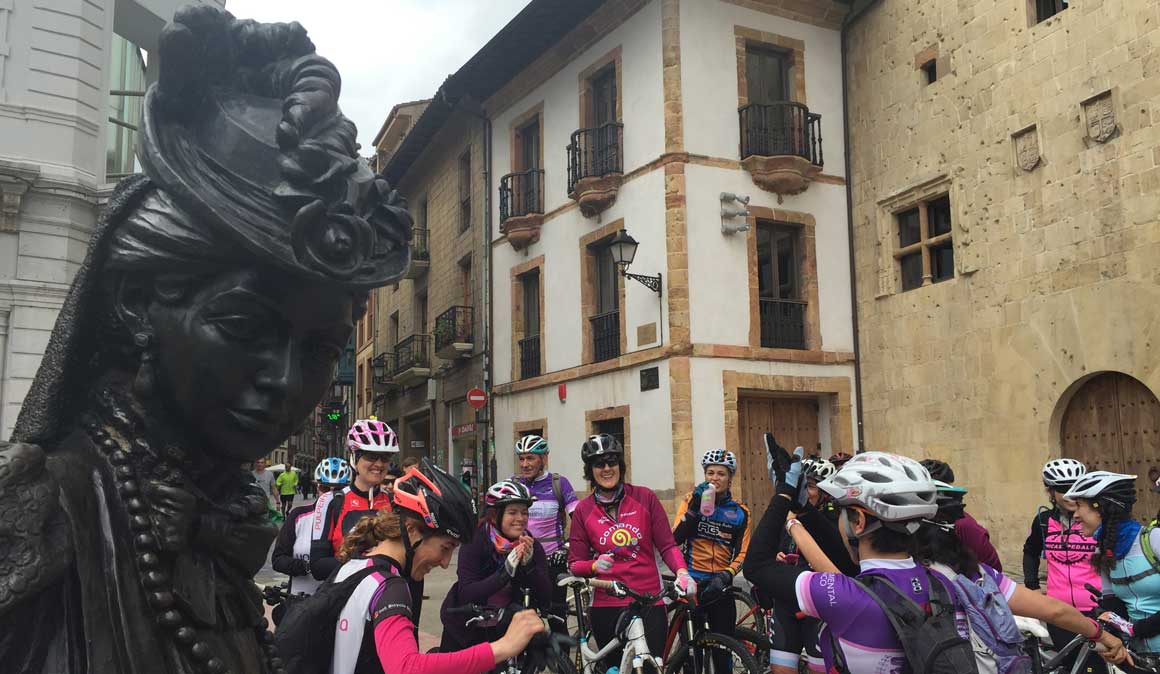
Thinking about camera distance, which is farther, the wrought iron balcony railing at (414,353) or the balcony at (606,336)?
the wrought iron balcony railing at (414,353)

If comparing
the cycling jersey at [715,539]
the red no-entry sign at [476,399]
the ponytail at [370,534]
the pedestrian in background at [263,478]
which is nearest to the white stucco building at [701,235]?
the red no-entry sign at [476,399]

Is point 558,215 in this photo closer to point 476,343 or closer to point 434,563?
point 476,343

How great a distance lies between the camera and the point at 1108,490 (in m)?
5.46

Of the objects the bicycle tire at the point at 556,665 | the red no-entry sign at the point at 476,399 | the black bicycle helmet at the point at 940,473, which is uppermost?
the red no-entry sign at the point at 476,399

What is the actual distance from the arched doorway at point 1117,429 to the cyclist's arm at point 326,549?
401 inches

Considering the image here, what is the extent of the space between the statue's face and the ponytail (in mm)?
2280

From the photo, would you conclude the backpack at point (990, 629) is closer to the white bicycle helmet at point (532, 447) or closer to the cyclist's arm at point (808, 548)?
the cyclist's arm at point (808, 548)

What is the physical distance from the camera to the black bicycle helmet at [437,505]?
135 inches

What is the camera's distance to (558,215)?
18.3 metres

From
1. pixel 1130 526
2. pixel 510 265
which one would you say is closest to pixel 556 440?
pixel 510 265

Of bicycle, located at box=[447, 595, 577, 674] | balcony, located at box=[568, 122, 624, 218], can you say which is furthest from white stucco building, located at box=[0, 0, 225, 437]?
bicycle, located at box=[447, 595, 577, 674]

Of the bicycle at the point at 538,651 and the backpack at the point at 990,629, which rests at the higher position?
the backpack at the point at 990,629

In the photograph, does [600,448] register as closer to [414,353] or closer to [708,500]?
[708,500]

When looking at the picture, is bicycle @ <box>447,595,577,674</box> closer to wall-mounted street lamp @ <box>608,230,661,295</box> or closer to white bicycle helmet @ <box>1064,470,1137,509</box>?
white bicycle helmet @ <box>1064,470,1137,509</box>
